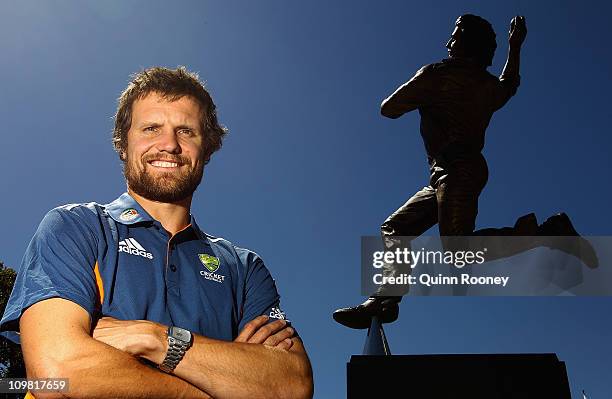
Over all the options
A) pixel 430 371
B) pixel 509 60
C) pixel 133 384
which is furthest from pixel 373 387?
pixel 509 60

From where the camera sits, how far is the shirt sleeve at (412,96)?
5840mm

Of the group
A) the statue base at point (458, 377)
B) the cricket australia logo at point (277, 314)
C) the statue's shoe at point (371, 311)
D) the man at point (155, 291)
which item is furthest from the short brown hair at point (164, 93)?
the statue's shoe at point (371, 311)

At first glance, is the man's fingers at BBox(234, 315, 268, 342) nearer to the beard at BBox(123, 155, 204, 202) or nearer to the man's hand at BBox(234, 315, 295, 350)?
the man's hand at BBox(234, 315, 295, 350)

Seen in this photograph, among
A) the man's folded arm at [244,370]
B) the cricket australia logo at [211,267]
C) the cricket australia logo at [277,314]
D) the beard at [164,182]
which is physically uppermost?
the beard at [164,182]

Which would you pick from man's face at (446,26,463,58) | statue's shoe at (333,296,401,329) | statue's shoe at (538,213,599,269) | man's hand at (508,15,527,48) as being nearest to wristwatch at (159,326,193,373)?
statue's shoe at (333,296,401,329)

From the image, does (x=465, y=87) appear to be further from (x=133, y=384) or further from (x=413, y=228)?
(x=133, y=384)

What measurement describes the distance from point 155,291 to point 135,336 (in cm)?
27

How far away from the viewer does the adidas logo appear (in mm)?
2473

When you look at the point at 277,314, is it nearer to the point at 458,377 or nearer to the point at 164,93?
the point at 164,93

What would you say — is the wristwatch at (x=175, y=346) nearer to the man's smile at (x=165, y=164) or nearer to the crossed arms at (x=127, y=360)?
the crossed arms at (x=127, y=360)

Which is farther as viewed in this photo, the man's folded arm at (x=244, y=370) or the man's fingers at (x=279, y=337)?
the man's fingers at (x=279, y=337)

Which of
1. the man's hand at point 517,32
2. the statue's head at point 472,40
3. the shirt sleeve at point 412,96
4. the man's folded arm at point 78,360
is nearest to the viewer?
the man's folded arm at point 78,360

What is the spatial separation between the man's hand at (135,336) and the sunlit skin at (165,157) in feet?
2.05

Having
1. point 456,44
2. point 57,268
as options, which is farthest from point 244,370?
point 456,44
